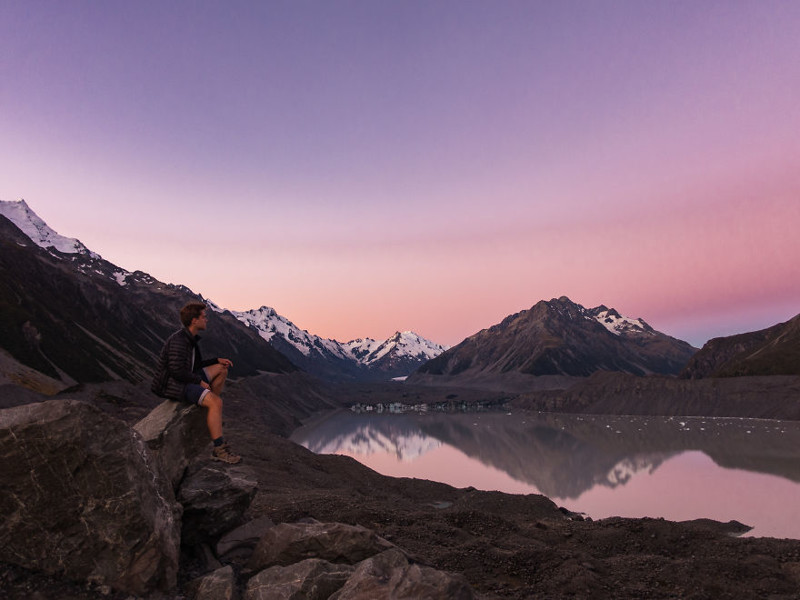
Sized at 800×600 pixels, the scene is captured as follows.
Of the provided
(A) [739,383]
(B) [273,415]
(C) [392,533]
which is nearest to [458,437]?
(B) [273,415]

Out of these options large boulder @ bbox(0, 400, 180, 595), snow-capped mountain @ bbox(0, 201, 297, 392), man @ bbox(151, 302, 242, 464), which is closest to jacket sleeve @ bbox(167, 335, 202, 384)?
man @ bbox(151, 302, 242, 464)

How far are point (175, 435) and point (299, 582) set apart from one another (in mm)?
4642

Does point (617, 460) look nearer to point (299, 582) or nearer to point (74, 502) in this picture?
point (299, 582)

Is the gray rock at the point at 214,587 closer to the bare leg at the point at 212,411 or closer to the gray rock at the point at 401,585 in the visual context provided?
the gray rock at the point at 401,585

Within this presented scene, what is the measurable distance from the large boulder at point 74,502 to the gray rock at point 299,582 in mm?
1822

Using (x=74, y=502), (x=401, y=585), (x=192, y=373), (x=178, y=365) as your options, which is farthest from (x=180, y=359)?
(x=401, y=585)

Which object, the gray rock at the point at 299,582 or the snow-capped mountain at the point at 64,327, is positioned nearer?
the gray rock at the point at 299,582

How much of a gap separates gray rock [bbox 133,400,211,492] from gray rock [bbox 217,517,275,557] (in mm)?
1942

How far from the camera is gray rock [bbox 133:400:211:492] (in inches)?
452

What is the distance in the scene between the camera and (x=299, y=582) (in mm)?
9898

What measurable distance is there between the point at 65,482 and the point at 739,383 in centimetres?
17168

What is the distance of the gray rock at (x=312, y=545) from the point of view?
38.3ft

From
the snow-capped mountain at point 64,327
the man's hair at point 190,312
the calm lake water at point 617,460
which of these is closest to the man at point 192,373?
the man's hair at point 190,312

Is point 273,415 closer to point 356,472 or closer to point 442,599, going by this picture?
point 356,472
